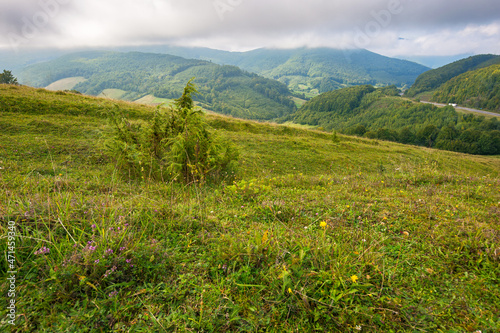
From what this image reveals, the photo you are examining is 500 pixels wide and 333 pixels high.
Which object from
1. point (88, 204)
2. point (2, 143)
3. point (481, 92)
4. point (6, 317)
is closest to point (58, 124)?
point (2, 143)

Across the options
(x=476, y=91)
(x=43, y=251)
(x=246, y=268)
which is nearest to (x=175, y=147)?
(x=43, y=251)

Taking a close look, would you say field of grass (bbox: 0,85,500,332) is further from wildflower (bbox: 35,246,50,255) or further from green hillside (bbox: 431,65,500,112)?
green hillside (bbox: 431,65,500,112)

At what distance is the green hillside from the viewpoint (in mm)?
147625

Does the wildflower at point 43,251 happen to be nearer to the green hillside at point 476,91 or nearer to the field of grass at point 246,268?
the field of grass at point 246,268

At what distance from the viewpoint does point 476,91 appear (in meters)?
159

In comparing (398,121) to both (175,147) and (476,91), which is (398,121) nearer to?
(476,91)

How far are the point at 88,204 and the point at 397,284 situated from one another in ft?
15.2

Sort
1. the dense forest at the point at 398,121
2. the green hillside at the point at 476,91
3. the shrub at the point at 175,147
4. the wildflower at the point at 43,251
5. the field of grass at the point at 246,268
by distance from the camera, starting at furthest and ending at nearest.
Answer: the green hillside at the point at 476,91
the dense forest at the point at 398,121
the shrub at the point at 175,147
the wildflower at the point at 43,251
the field of grass at the point at 246,268

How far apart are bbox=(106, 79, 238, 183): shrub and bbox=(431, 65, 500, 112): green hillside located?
21283cm

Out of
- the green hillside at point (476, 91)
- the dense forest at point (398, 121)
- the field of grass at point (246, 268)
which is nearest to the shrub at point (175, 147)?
the field of grass at point (246, 268)

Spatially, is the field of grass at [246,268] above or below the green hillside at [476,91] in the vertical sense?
below

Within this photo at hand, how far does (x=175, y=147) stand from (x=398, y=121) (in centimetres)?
15205

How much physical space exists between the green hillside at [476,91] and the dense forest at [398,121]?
127 feet

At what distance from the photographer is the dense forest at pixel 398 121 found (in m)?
74.9
